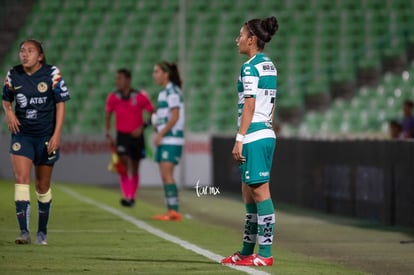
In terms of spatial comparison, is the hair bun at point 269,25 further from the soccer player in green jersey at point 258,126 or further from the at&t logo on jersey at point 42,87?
the at&t logo on jersey at point 42,87

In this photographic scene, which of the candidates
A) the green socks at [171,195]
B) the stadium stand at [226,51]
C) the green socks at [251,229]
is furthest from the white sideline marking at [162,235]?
the stadium stand at [226,51]

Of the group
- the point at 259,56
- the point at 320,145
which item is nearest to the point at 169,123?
the point at 320,145

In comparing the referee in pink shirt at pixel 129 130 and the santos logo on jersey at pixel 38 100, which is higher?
the santos logo on jersey at pixel 38 100

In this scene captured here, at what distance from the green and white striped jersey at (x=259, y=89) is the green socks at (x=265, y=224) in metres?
0.53

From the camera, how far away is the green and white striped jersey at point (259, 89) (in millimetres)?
8992

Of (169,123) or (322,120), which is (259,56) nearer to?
(169,123)

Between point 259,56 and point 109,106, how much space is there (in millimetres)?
9262

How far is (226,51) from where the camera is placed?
103ft

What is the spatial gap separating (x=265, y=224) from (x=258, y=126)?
77cm

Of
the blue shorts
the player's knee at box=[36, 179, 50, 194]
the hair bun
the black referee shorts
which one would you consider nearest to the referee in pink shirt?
the black referee shorts

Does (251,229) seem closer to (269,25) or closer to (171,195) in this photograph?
(269,25)

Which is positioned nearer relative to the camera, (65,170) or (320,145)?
(320,145)

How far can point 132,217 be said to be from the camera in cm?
1559

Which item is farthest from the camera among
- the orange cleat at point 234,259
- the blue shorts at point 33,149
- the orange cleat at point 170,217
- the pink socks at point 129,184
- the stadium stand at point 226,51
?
the stadium stand at point 226,51
